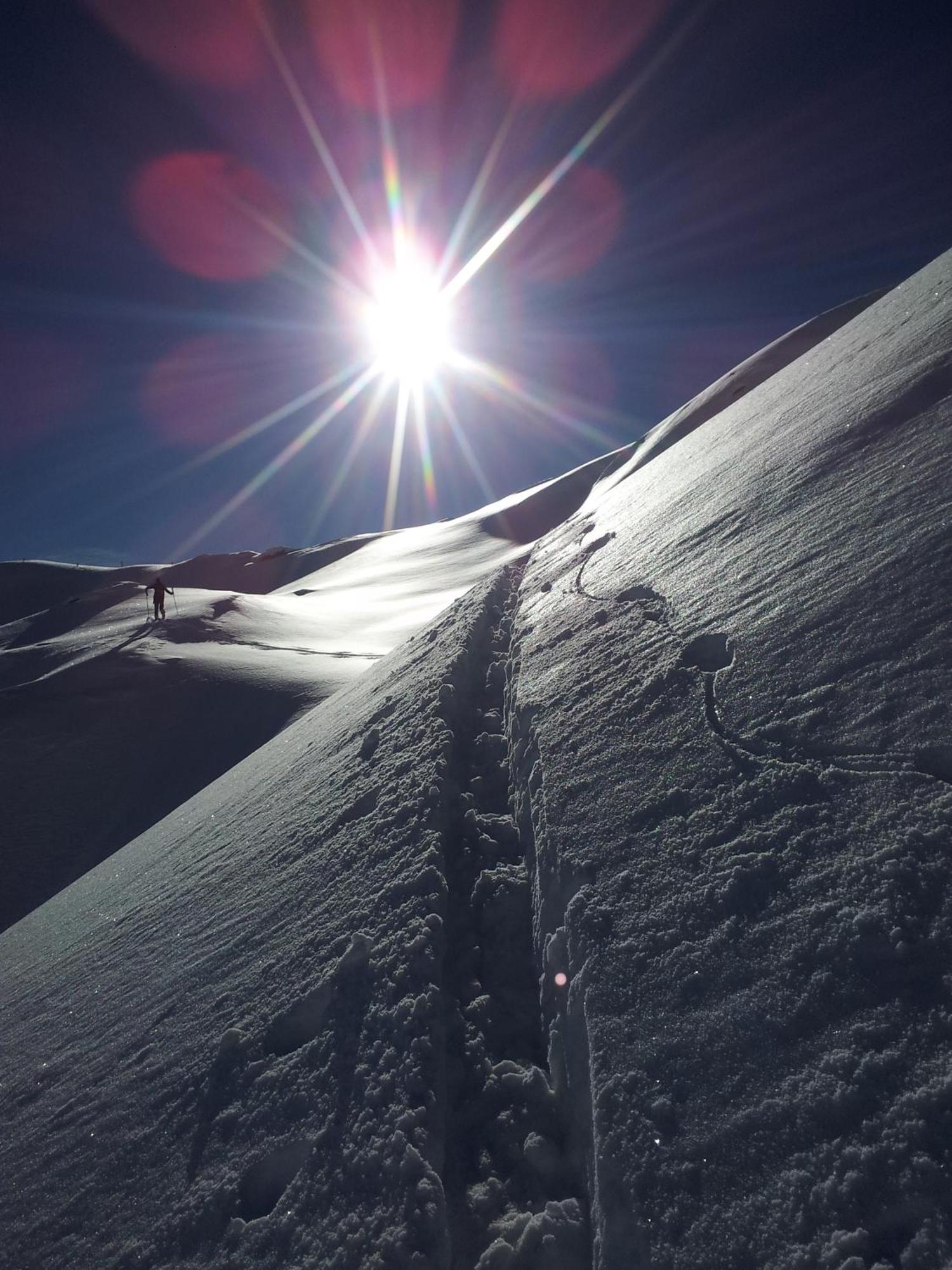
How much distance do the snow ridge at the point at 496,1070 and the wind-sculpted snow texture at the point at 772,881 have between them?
0.33 feet

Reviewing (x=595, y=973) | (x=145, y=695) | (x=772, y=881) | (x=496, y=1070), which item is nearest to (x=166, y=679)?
(x=145, y=695)

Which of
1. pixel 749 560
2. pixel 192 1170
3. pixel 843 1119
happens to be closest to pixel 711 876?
pixel 843 1119

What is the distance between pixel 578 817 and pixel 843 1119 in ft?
3.68

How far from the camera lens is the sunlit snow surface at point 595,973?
121cm

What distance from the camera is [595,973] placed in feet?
5.39

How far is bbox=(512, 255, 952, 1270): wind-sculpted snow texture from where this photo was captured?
1115 mm

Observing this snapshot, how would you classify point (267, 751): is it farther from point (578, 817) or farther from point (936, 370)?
point (936, 370)

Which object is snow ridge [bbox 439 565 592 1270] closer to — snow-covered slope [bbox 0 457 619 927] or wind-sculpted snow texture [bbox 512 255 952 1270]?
wind-sculpted snow texture [bbox 512 255 952 1270]

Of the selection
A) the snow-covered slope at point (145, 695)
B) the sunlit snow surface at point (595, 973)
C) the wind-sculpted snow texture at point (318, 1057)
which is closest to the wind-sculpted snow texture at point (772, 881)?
the sunlit snow surface at point (595, 973)

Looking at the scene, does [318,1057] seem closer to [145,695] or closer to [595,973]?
[595,973]

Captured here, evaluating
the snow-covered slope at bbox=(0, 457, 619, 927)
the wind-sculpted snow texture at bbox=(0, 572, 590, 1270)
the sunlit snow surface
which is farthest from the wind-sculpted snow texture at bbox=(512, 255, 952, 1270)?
the snow-covered slope at bbox=(0, 457, 619, 927)

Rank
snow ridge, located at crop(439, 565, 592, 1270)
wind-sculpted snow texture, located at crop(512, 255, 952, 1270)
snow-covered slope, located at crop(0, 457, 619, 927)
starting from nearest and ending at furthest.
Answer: wind-sculpted snow texture, located at crop(512, 255, 952, 1270) < snow ridge, located at crop(439, 565, 592, 1270) < snow-covered slope, located at crop(0, 457, 619, 927)

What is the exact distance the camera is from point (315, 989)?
1990 mm

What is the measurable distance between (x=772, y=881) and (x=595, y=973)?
0.50m
